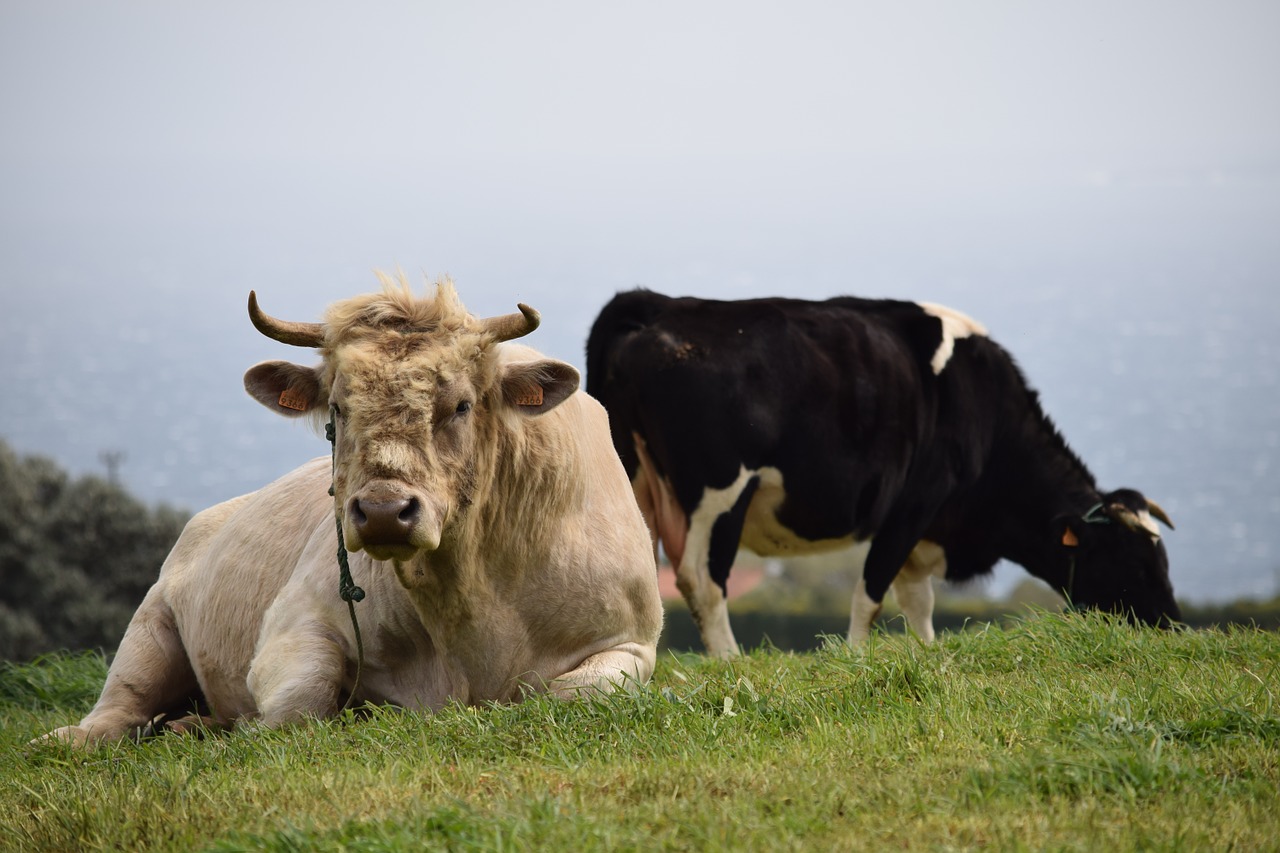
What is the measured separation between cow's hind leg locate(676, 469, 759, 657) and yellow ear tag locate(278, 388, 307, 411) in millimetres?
3861

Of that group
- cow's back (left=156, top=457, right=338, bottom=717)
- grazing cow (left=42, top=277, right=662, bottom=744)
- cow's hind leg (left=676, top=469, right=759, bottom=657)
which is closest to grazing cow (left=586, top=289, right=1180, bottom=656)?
cow's hind leg (left=676, top=469, right=759, bottom=657)

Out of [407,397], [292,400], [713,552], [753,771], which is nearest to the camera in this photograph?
[753,771]

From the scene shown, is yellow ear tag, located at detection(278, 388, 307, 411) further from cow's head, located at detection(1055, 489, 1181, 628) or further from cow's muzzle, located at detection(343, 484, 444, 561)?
cow's head, located at detection(1055, 489, 1181, 628)

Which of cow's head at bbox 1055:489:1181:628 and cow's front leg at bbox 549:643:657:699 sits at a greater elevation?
cow's front leg at bbox 549:643:657:699

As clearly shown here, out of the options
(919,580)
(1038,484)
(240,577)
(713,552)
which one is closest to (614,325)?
(713,552)

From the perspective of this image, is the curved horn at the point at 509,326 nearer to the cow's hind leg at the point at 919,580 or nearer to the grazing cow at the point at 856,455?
the grazing cow at the point at 856,455

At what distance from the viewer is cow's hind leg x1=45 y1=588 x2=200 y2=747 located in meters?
6.38

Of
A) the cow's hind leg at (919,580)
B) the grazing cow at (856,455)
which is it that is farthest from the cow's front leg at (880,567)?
the cow's hind leg at (919,580)

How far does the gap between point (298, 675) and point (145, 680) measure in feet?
5.32

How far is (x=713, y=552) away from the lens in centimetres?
898

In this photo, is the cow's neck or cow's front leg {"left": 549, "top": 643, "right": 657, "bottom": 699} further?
the cow's neck

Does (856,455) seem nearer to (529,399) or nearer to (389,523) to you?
(529,399)

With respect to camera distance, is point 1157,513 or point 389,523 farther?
point 1157,513

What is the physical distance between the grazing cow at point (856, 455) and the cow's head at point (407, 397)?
352cm
